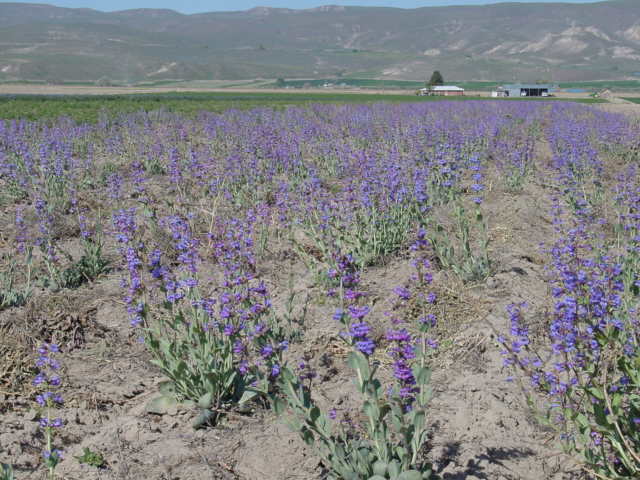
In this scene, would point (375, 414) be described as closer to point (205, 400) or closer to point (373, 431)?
point (373, 431)

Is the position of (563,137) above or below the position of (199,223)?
above

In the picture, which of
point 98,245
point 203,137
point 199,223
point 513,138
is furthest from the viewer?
point 203,137

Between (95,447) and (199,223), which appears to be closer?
(95,447)

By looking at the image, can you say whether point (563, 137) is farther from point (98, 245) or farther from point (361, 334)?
point (361, 334)

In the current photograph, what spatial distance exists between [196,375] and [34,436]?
1.18 metres

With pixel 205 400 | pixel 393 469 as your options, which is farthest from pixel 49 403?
pixel 393 469

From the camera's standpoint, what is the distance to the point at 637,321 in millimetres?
3715

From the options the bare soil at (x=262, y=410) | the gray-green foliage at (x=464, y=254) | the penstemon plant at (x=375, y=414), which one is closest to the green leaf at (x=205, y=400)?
the bare soil at (x=262, y=410)

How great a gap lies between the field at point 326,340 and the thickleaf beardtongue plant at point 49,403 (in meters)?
0.03

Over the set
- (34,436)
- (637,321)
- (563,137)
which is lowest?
(34,436)

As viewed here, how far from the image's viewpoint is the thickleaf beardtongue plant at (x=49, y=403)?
121 inches

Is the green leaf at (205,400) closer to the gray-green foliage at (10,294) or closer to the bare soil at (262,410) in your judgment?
the bare soil at (262,410)

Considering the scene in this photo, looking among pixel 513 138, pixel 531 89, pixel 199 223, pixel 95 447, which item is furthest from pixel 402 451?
pixel 531 89

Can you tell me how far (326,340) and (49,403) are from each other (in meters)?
2.74
